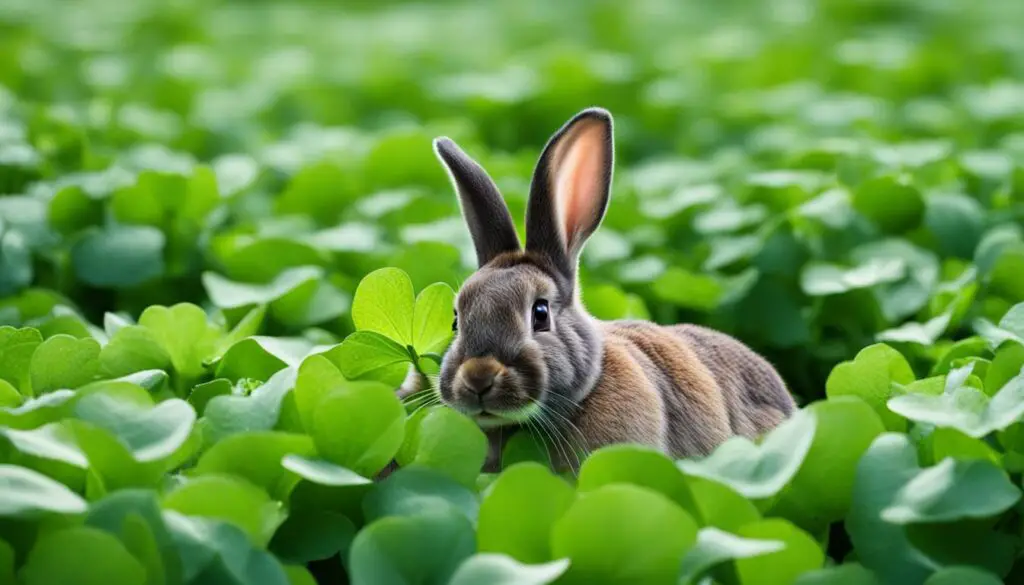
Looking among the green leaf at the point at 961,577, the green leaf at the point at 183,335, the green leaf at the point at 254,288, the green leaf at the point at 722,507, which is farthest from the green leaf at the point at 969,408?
the green leaf at the point at 254,288

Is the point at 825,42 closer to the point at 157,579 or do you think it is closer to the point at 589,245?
the point at 589,245

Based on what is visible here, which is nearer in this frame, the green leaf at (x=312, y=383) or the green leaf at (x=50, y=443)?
the green leaf at (x=50, y=443)

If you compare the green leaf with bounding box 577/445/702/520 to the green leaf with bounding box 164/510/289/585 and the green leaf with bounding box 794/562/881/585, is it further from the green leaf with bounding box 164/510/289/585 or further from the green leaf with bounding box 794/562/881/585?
the green leaf with bounding box 164/510/289/585

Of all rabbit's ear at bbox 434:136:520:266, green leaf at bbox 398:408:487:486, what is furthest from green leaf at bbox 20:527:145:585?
Answer: rabbit's ear at bbox 434:136:520:266

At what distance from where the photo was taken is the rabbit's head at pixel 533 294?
244cm

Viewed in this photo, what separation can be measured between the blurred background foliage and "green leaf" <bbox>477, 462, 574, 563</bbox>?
125 cm

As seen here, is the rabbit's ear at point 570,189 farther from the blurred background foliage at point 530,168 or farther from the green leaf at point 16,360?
the green leaf at point 16,360

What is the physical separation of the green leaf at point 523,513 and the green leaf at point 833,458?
438 millimetres

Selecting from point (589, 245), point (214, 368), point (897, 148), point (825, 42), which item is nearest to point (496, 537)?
point (214, 368)

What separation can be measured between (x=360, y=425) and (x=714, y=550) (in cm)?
64

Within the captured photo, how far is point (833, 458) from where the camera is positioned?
87.1 inches

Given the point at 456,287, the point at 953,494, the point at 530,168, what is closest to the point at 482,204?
the point at 456,287

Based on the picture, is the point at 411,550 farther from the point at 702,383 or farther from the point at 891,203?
the point at 891,203

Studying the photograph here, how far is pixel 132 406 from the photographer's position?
7.27 feet
